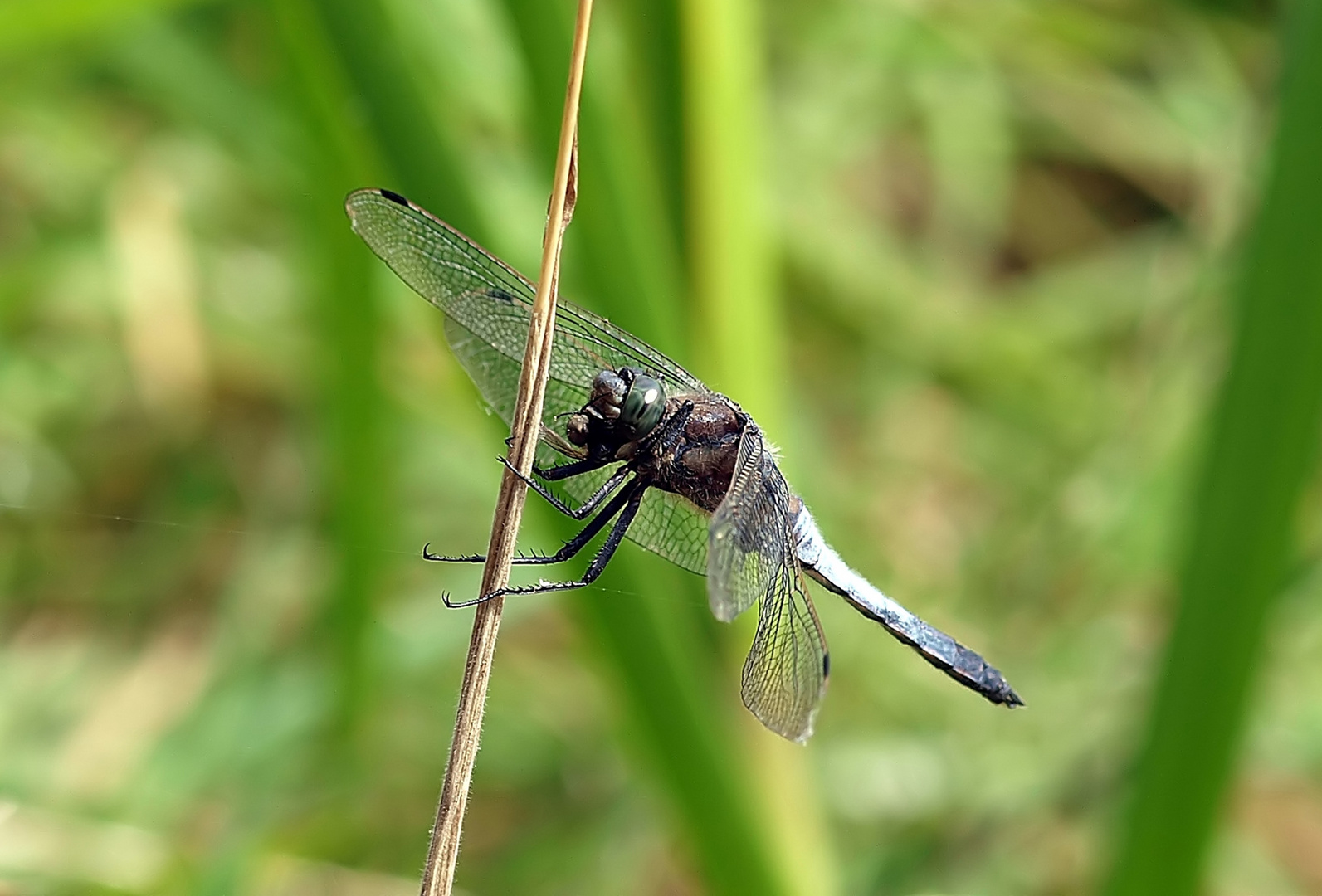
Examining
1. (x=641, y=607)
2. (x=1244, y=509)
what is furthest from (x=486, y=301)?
(x=1244, y=509)

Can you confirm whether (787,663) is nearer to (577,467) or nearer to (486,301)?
(577,467)

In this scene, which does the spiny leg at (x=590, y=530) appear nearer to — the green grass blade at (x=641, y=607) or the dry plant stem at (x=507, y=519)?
the green grass blade at (x=641, y=607)

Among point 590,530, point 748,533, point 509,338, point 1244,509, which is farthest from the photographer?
point 509,338

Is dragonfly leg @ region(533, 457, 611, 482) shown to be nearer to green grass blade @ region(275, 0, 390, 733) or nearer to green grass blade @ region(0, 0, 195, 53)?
green grass blade @ region(275, 0, 390, 733)

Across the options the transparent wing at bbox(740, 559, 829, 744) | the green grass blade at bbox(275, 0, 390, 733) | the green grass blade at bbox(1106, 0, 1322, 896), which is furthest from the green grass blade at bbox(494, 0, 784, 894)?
the green grass blade at bbox(1106, 0, 1322, 896)

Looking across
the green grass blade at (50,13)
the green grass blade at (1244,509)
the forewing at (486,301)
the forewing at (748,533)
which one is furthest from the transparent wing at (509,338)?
the green grass blade at (1244,509)
